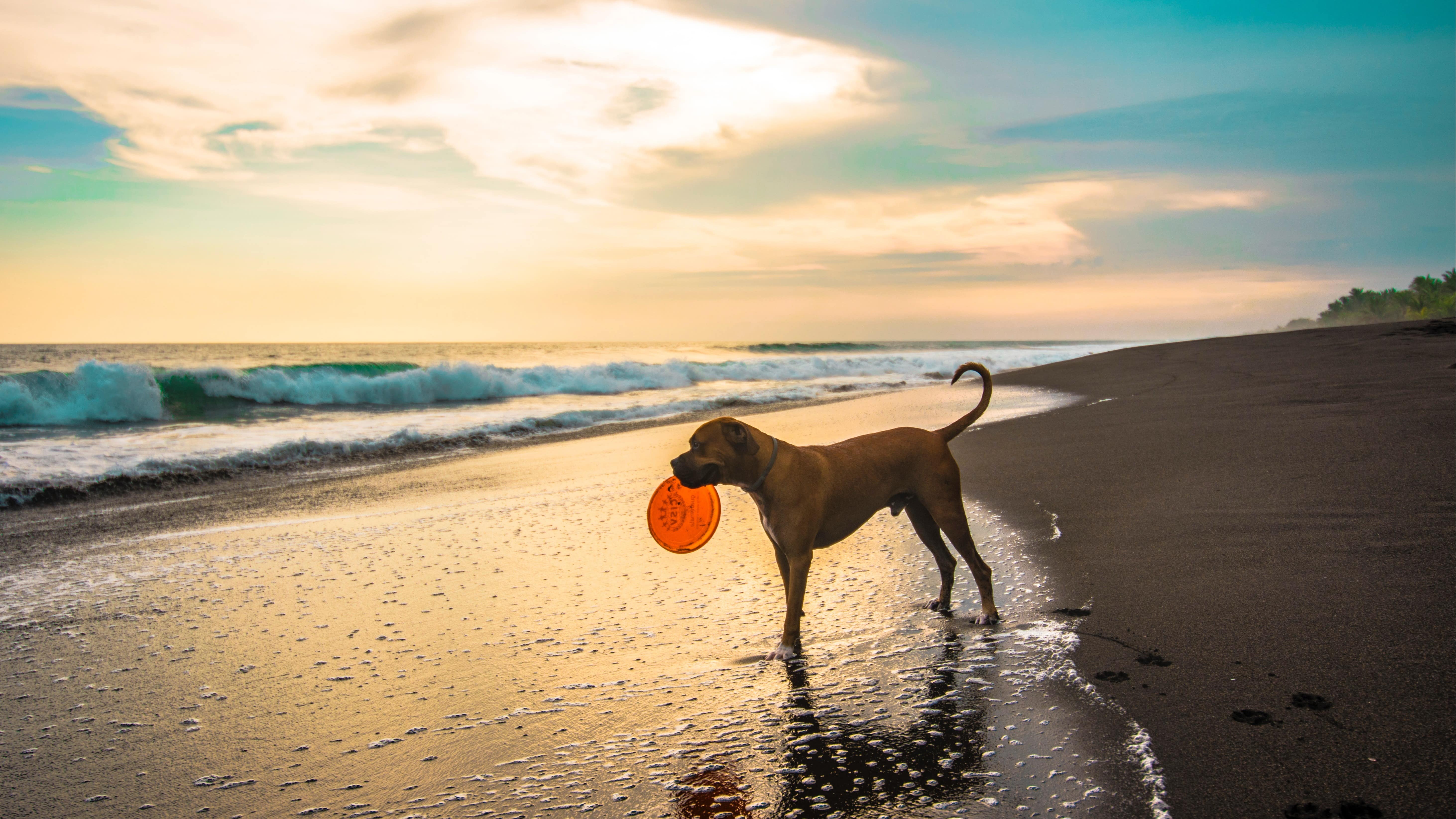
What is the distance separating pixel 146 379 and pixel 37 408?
2.11 m

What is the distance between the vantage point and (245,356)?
52.9m

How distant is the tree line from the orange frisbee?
889 inches

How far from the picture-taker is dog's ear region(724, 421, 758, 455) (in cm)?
367

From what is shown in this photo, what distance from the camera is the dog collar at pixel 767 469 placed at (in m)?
3.76

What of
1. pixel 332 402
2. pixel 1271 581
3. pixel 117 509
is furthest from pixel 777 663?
pixel 332 402

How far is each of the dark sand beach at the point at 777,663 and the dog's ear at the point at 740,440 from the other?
0.92m

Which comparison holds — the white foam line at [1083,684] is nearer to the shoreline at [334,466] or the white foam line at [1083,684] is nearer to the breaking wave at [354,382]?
the shoreline at [334,466]

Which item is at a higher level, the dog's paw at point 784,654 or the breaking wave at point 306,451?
the breaking wave at point 306,451

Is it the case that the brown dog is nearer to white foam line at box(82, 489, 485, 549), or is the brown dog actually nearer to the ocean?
white foam line at box(82, 489, 485, 549)

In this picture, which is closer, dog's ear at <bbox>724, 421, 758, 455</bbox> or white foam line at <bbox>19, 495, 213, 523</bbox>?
dog's ear at <bbox>724, 421, 758, 455</bbox>

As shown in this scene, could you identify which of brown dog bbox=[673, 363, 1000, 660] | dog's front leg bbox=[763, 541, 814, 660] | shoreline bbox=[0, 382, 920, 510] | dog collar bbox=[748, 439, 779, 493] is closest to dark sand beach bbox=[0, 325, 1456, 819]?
dog's front leg bbox=[763, 541, 814, 660]

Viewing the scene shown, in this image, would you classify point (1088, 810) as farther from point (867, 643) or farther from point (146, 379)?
point (146, 379)

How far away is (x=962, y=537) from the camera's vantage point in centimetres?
400

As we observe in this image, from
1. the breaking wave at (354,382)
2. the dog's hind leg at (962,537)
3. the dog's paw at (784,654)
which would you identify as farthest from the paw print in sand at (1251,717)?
the breaking wave at (354,382)
